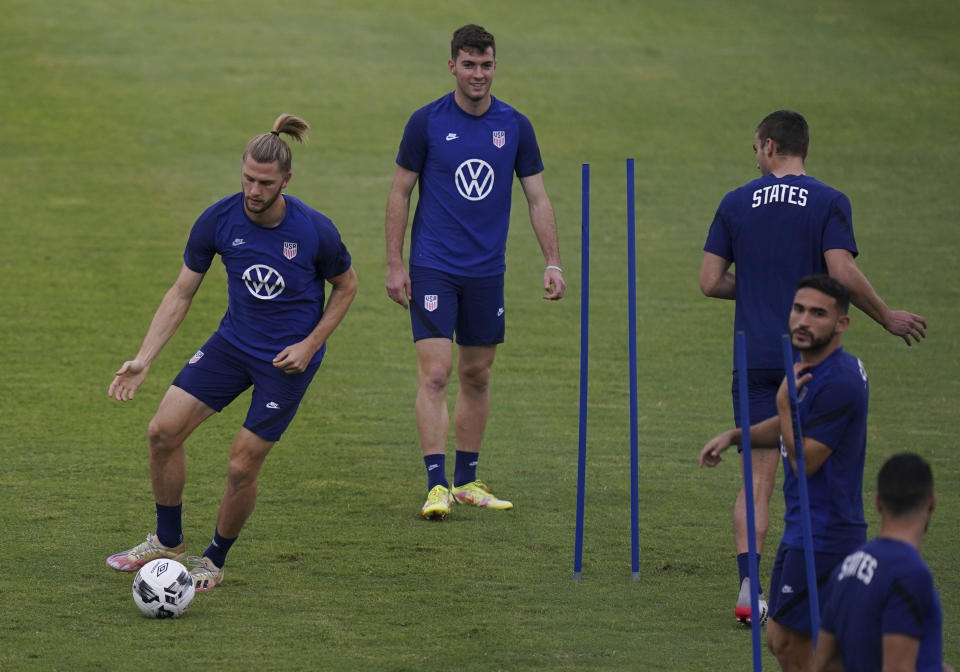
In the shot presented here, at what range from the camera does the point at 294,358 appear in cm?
737

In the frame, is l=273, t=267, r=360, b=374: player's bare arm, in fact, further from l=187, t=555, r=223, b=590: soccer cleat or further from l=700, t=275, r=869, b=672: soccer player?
l=700, t=275, r=869, b=672: soccer player

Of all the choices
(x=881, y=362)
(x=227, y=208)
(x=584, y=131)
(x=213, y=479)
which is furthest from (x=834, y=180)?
(x=227, y=208)

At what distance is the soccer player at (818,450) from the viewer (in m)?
5.39

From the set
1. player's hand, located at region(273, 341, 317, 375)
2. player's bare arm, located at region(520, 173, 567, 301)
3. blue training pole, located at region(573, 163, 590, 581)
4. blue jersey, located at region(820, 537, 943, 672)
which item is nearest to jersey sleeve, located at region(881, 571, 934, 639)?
blue jersey, located at region(820, 537, 943, 672)

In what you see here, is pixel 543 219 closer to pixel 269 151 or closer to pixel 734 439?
pixel 269 151

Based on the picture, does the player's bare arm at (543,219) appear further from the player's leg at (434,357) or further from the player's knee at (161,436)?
the player's knee at (161,436)

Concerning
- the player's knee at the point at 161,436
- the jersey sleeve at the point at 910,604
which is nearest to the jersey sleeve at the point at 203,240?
the player's knee at the point at 161,436

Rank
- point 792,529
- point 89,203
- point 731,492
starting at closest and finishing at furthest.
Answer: point 792,529 → point 731,492 → point 89,203

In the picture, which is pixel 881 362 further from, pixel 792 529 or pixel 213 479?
pixel 792 529

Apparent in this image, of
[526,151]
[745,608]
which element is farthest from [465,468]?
[745,608]

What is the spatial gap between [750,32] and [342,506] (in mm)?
23552

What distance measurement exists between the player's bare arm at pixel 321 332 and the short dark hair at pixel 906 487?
3.66 meters

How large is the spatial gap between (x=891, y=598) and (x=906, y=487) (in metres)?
0.35

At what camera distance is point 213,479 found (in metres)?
9.84
